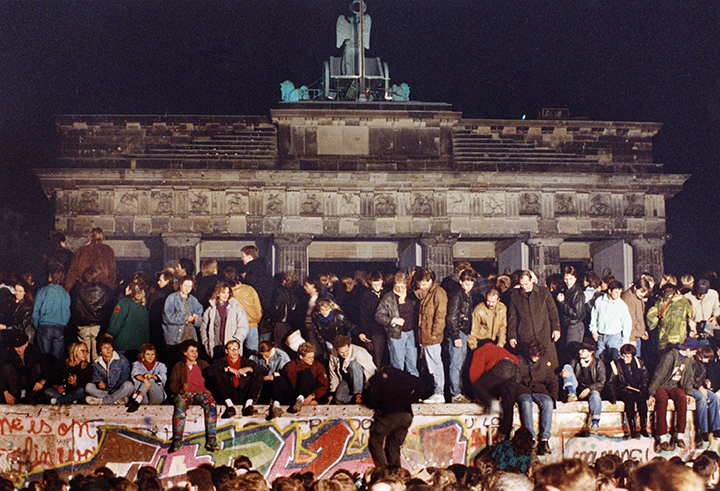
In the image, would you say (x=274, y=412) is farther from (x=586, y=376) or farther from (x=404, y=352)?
(x=586, y=376)

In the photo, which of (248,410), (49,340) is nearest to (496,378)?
(248,410)

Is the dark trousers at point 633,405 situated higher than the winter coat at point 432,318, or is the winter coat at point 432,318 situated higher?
the winter coat at point 432,318

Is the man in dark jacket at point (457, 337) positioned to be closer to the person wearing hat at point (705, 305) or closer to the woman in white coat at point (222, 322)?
the woman in white coat at point (222, 322)

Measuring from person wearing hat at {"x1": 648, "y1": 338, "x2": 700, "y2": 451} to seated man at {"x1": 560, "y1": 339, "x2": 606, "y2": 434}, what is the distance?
2.97 ft

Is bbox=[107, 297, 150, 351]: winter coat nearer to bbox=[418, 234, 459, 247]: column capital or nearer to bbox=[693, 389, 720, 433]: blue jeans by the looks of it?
bbox=[693, 389, 720, 433]: blue jeans

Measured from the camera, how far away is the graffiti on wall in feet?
40.0

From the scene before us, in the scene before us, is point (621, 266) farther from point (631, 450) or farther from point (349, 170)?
point (631, 450)

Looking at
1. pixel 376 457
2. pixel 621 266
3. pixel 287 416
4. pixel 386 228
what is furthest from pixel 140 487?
pixel 621 266

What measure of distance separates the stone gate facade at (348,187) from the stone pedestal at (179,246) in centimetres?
5

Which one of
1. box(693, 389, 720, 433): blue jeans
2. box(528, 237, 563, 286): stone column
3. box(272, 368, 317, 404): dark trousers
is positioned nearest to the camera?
box(272, 368, 317, 404): dark trousers

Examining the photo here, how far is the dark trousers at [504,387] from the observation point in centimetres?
1252

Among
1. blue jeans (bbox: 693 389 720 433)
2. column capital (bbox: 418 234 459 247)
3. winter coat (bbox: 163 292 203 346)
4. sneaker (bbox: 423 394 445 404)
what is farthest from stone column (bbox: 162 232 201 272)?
blue jeans (bbox: 693 389 720 433)

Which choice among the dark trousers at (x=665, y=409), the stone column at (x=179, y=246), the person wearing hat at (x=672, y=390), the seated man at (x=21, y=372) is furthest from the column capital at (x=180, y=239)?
the dark trousers at (x=665, y=409)

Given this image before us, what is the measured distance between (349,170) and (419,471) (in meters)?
14.5
